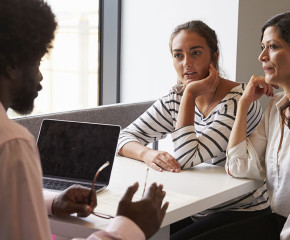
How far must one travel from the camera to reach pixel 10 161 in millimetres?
785

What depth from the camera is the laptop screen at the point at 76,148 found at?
163 cm

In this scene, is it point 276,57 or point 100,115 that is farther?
point 100,115

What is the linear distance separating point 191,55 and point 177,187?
2.12ft

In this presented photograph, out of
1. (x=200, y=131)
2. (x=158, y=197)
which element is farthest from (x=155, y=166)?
(x=158, y=197)

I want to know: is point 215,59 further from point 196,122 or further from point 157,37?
point 157,37

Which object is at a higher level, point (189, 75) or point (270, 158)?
point (189, 75)

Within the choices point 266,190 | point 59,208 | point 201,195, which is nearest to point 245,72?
point 266,190

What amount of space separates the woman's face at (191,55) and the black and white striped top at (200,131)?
106mm

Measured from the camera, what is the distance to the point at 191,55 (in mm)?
2076

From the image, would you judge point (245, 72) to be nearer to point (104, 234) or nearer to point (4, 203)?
point (104, 234)

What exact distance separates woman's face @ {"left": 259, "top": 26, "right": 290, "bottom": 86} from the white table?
37cm

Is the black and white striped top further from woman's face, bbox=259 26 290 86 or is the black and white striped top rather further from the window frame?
the window frame

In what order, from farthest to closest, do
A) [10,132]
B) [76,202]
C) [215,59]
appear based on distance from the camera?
1. [215,59]
2. [76,202]
3. [10,132]

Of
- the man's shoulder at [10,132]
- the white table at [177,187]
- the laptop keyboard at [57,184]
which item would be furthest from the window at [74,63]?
the man's shoulder at [10,132]
